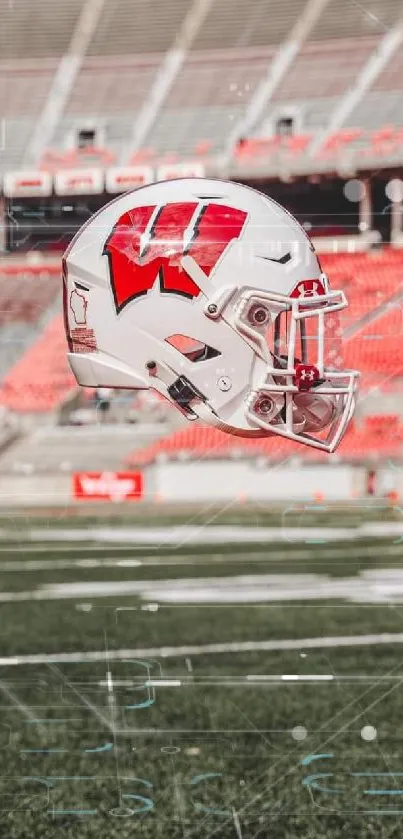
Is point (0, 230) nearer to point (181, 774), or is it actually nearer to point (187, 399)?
point (187, 399)

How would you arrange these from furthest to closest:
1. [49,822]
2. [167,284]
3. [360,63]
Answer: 1. [360,63]
2. [49,822]
3. [167,284]

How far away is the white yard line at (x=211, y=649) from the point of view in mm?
2266

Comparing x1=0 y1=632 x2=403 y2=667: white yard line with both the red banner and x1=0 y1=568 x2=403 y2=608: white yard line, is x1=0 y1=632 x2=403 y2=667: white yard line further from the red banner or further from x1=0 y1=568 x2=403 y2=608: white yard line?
the red banner

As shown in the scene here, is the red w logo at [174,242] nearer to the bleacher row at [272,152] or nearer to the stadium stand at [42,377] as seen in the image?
the stadium stand at [42,377]

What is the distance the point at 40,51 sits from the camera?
6457mm

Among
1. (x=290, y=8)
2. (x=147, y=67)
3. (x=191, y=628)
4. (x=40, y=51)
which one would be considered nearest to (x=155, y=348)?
(x=191, y=628)

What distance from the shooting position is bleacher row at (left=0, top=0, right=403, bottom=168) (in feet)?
20.7

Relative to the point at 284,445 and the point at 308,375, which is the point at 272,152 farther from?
the point at 308,375

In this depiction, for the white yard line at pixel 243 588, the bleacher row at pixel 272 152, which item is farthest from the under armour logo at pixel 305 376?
the bleacher row at pixel 272 152

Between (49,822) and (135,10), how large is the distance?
19.2 feet

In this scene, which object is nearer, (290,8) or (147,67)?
(147,67)

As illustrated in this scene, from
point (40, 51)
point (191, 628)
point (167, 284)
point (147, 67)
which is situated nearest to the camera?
point (167, 284)

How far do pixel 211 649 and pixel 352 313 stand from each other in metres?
1.52

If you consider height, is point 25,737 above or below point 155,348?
below
